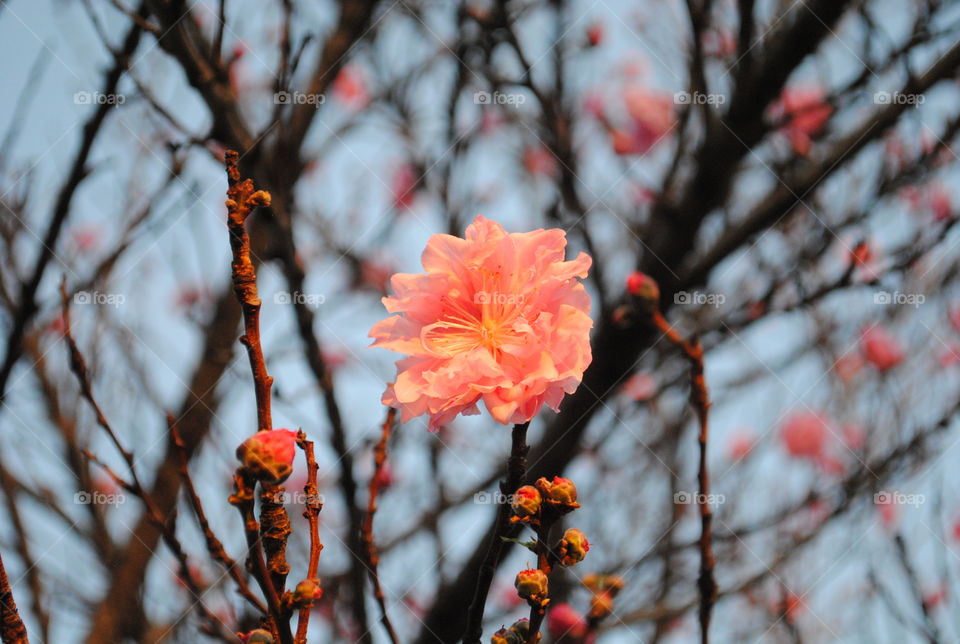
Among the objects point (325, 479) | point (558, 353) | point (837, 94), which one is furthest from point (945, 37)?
point (325, 479)

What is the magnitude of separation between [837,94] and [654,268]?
89cm

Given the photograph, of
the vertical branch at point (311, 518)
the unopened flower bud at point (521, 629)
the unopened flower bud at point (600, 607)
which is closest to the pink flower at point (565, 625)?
the unopened flower bud at point (600, 607)

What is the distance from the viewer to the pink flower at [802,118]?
8.96 ft

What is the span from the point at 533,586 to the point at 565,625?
95cm

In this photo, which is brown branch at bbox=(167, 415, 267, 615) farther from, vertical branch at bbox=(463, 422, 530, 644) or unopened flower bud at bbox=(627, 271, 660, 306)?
unopened flower bud at bbox=(627, 271, 660, 306)

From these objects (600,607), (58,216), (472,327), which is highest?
(58,216)

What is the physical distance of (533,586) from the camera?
1134 mm

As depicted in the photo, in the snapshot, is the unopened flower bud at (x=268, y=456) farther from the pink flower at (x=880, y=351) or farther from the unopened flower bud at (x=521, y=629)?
the pink flower at (x=880, y=351)

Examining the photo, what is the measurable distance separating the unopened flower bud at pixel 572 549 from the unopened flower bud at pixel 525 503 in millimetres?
91

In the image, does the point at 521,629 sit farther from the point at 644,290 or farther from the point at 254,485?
the point at 644,290

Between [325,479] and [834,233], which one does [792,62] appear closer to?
[834,233]

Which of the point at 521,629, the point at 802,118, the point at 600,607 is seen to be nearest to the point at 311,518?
the point at 521,629

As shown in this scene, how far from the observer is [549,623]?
2031mm

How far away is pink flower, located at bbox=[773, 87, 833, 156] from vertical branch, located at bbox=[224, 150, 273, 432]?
215 cm
